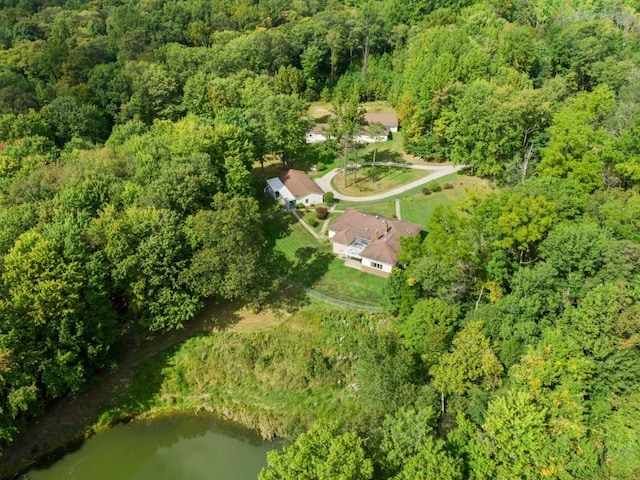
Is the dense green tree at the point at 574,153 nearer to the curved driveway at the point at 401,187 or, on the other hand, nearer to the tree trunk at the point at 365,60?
the curved driveway at the point at 401,187

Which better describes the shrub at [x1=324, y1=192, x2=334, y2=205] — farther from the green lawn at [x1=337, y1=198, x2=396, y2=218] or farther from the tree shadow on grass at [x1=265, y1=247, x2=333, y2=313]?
the tree shadow on grass at [x1=265, y1=247, x2=333, y2=313]

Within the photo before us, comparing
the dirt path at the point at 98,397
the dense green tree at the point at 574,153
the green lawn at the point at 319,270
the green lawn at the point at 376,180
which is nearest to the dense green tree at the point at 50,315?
the dirt path at the point at 98,397

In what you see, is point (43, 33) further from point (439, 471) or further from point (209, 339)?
point (439, 471)

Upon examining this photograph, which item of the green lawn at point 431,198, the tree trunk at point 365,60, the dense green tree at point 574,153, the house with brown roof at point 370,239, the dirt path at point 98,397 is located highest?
the dense green tree at point 574,153

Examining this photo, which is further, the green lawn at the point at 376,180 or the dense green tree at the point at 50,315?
the green lawn at the point at 376,180

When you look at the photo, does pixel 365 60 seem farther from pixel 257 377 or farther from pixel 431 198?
pixel 257 377

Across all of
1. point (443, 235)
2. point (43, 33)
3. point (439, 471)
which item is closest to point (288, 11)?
point (43, 33)

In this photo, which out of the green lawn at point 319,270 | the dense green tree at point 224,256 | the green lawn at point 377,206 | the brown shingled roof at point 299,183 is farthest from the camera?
the brown shingled roof at point 299,183

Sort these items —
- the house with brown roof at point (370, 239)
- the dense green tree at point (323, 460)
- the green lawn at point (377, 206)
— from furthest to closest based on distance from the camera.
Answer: the green lawn at point (377, 206) → the house with brown roof at point (370, 239) → the dense green tree at point (323, 460)

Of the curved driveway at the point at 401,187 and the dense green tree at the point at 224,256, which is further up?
the dense green tree at the point at 224,256
